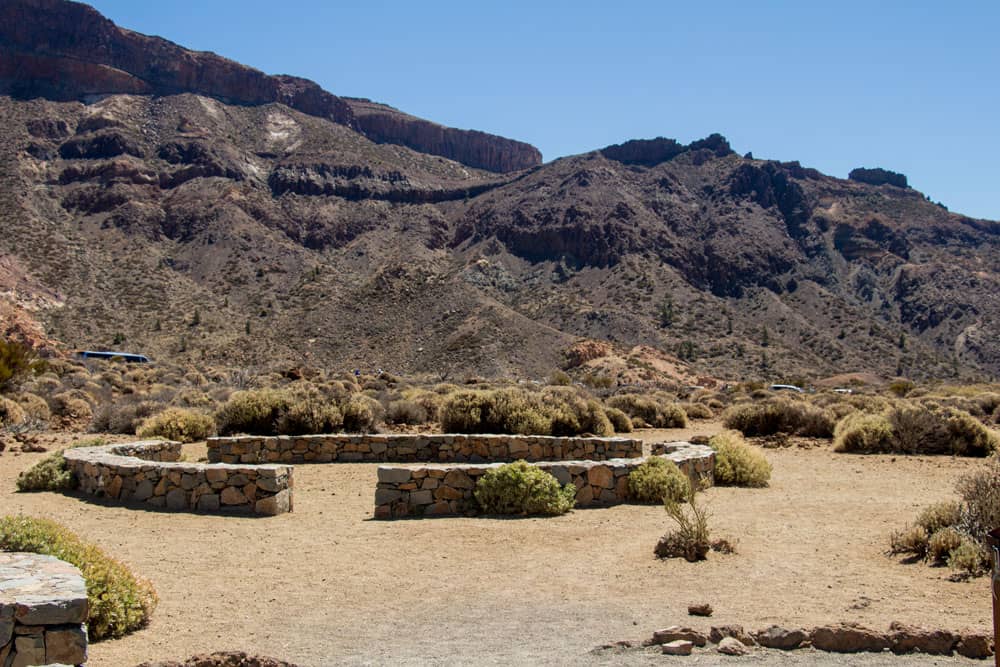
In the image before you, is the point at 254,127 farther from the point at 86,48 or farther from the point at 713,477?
the point at 713,477

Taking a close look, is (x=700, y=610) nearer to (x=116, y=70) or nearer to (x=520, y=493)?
(x=520, y=493)

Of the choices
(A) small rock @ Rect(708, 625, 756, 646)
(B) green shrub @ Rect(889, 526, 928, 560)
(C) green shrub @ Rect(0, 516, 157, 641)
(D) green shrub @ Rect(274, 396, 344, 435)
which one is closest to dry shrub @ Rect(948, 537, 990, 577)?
(B) green shrub @ Rect(889, 526, 928, 560)

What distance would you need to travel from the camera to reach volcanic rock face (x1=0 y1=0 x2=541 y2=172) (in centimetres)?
9100

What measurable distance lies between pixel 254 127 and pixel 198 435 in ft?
286

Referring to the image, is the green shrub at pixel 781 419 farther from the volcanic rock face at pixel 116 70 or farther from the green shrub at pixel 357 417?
the volcanic rock face at pixel 116 70

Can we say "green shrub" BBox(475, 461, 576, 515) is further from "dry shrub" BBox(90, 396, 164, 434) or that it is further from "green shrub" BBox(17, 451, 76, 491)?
"dry shrub" BBox(90, 396, 164, 434)

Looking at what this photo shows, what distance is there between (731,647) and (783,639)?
1.54ft

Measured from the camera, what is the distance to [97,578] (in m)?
6.17

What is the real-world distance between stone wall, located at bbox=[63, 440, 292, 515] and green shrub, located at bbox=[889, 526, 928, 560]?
776 centimetres

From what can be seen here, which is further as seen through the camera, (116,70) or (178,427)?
(116,70)

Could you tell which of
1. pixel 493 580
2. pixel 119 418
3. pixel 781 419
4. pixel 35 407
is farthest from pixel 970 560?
pixel 35 407

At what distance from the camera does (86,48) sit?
97.9 metres

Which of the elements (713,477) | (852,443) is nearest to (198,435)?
(713,477)

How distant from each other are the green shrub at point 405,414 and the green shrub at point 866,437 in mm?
10740
